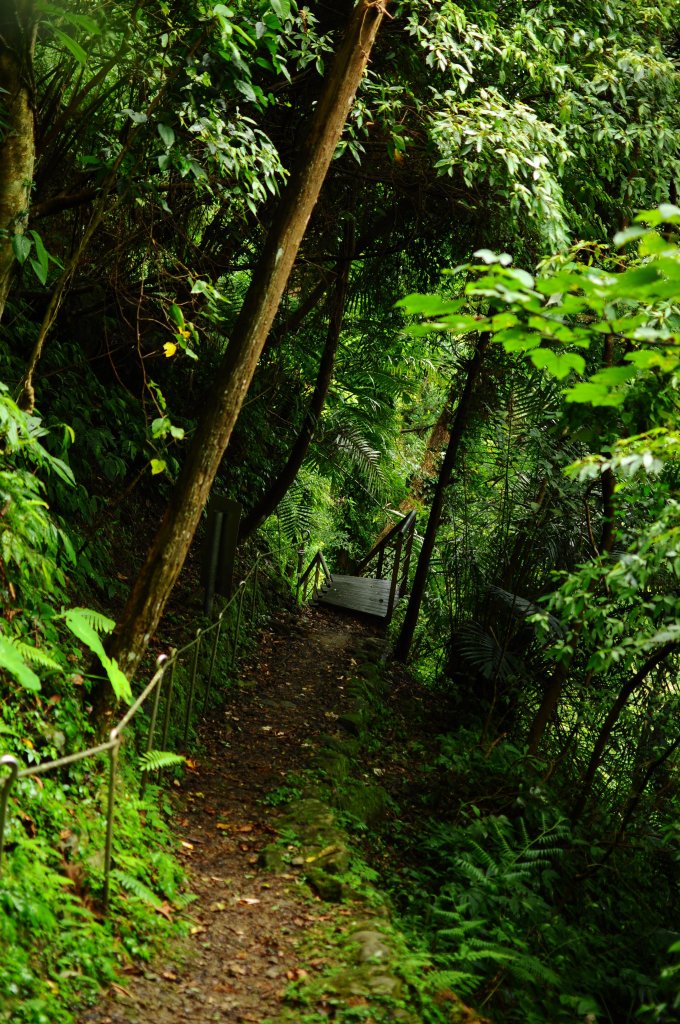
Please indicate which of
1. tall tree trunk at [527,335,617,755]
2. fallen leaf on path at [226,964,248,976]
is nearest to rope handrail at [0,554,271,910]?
fallen leaf on path at [226,964,248,976]

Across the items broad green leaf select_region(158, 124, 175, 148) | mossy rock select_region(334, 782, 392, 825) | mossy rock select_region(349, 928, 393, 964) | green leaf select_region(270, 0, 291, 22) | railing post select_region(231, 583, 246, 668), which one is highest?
green leaf select_region(270, 0, 291, 22)

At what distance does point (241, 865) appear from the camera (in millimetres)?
4977

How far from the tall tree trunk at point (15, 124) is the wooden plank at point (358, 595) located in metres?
7.88

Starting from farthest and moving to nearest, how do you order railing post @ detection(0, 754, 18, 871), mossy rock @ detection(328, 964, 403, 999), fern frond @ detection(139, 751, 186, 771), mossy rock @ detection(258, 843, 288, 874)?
mossy rock @ detection(258, 843, 288, 874) → fern frond @ detection(139, 751, 186, 771) → mossy rock @ detection(328, 964, 403, 999) → railing post @ detection(0, 754, 18, 871)

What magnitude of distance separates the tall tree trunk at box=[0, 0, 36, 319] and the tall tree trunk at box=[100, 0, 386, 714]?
4.60 ft

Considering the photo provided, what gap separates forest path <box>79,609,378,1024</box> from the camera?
3473 mm

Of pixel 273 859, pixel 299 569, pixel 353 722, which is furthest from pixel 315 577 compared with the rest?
pixel 273 859

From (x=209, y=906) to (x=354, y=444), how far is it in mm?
8361

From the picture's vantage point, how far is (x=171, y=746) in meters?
6.06

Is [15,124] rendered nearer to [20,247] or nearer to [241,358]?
[20,247]

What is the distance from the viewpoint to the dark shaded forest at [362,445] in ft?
12.4

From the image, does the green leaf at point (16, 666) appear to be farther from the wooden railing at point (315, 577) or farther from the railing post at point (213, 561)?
the wooden railing at point (315, 577)

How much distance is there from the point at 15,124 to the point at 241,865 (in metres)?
4.53

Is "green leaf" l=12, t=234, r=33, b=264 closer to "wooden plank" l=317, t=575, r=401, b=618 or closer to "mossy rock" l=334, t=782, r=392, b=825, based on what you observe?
"mossy rock" l=334, t=782, r=392, b=825
